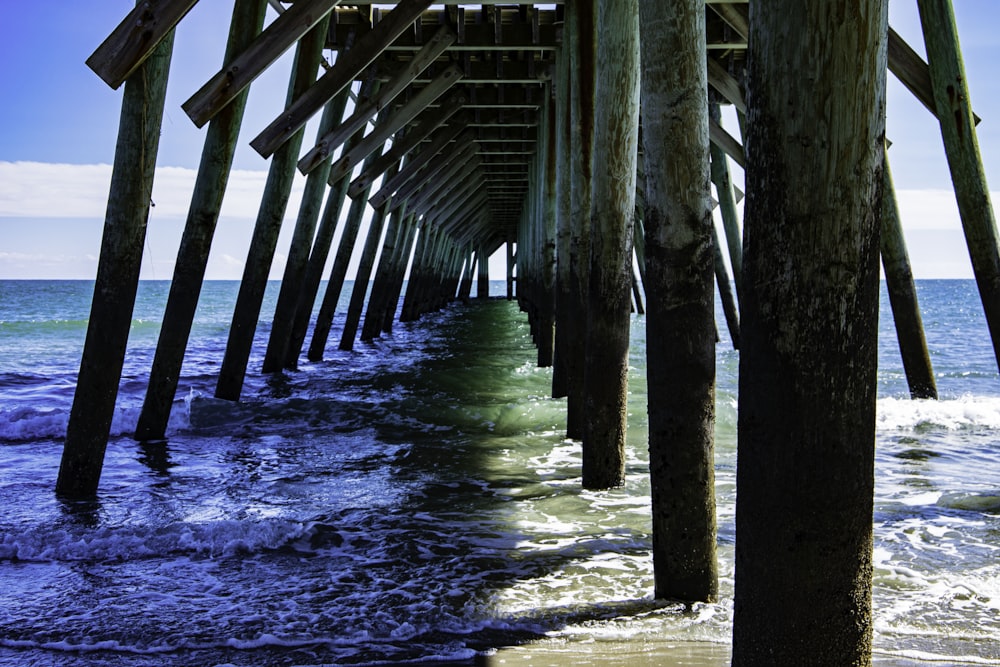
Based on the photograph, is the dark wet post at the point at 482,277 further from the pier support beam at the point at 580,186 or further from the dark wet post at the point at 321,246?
the pier support beam at the point at 580,186

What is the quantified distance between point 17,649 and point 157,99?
240 cm

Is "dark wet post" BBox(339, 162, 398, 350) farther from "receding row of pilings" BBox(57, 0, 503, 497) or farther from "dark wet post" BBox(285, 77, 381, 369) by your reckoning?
"dark wet post" BBox(285, 77, 381, 369)

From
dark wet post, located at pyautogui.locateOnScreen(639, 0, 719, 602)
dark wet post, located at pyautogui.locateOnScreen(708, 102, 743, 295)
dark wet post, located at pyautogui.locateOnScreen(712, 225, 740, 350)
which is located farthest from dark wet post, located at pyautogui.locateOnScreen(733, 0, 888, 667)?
dark wet post, located at pyautogui.locateOnScreen(712, 225, 740, 350)

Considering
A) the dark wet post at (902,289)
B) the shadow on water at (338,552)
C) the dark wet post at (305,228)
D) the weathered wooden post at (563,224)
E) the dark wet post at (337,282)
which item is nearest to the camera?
the shadow on water at (338,552)

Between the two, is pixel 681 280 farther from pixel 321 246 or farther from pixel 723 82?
pixel 321 246

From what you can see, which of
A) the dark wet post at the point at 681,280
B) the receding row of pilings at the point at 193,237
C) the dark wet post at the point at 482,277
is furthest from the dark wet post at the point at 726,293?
the dark wet post at the point at 482,277

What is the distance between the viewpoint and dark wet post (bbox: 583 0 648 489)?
3688mm

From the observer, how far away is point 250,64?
480 cm

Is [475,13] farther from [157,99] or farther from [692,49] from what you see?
[692,49]

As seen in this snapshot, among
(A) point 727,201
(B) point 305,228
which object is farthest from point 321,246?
(A) point 727,201

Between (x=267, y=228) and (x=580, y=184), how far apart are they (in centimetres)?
261

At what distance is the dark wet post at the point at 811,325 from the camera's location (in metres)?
1.43

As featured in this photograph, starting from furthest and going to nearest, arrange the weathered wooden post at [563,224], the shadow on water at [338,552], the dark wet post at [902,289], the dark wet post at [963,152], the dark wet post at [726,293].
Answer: the dark wet post at [726,293] → the weathered wooden post at [563,224] → the dark wet post at [902,289] → the dark wet post at [963,152] → the shadow on water at [338,552]

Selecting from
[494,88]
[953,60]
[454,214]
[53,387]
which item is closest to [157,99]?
[953,60]
